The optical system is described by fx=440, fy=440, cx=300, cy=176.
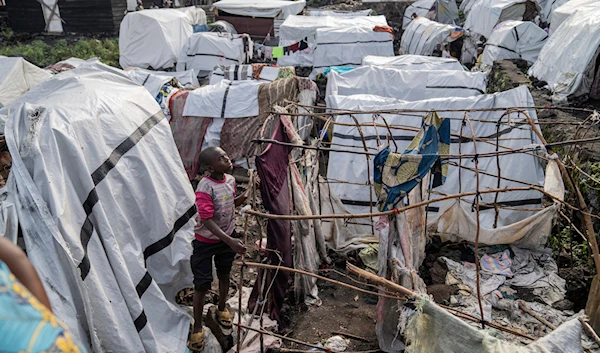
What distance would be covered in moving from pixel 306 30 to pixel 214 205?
1386 centimetres

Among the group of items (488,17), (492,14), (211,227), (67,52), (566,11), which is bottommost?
(67,52)

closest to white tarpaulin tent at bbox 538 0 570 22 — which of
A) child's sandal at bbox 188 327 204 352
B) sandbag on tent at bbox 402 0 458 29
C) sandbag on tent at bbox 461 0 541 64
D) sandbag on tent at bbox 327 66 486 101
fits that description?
sandbag on tent at bbox 461 0 541 64

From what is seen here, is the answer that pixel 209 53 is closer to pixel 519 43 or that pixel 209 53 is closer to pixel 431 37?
pixel 431 37

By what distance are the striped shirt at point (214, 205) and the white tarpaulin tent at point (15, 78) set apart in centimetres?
614

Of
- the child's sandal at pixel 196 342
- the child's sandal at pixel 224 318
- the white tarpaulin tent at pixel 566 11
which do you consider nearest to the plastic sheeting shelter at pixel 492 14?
the white tarpaulin tent at pixel 566 11

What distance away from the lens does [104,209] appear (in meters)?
3.08

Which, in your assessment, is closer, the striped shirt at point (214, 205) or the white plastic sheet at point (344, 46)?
the striped shirt at point (214, 205)

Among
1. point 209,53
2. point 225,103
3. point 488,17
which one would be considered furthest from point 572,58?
point 209,53

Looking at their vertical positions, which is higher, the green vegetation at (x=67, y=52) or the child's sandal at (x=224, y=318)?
the child's sandal at (x=224, y=318)

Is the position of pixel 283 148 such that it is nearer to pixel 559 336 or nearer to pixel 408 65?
pixel 559 336

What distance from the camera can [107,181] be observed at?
3.12 meters

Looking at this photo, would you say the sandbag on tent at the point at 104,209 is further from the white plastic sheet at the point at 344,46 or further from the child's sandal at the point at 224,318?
the white plastic sheet at the point at 344,46

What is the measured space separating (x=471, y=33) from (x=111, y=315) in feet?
66.0

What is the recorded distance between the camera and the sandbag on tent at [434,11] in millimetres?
23266
